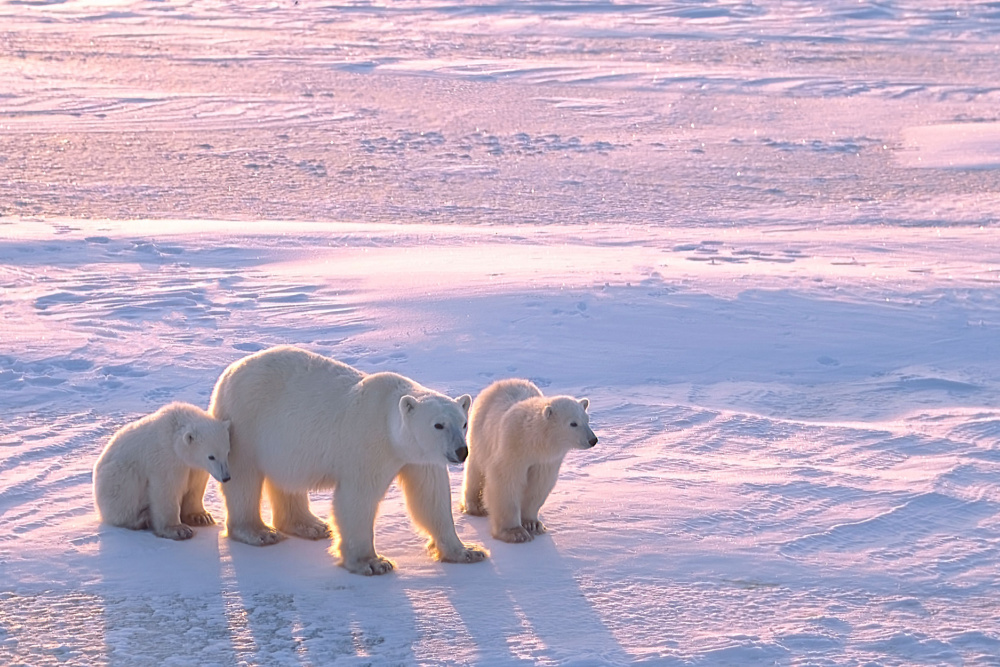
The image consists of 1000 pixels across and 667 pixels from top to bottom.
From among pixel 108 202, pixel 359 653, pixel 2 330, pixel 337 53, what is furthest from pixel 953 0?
pixel 359 653

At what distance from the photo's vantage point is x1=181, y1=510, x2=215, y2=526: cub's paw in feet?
15.1

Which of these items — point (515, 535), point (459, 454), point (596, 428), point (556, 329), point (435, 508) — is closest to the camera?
point (459, 454)

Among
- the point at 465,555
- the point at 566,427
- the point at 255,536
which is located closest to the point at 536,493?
the point at 566,427

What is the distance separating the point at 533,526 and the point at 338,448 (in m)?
0.81

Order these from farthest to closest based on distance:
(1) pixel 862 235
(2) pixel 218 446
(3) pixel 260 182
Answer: (3) pixel 260 182
(1) pixel 862 235
(2) pixel 218 446

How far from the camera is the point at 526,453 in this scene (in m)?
4.45

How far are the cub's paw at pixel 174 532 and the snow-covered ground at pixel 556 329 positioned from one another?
0.05 m

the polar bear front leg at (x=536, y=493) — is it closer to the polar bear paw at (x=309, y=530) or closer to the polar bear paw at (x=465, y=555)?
the polar bear paw at (x=465, y=555)

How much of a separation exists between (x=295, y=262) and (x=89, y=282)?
50.4 inches

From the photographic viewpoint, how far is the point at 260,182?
10633 millimetres

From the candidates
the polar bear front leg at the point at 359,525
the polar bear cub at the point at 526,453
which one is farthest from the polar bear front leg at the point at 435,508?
the polar bear cub at the point at 526,453

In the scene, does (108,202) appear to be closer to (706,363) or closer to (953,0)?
(706,363)

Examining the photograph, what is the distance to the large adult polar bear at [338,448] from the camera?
4016 mm

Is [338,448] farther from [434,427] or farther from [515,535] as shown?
[515,535]
